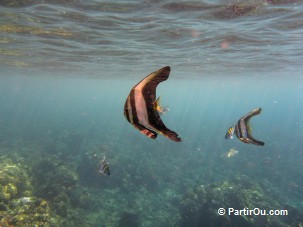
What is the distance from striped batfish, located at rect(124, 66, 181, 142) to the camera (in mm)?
1584

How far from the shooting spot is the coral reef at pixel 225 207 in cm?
1462

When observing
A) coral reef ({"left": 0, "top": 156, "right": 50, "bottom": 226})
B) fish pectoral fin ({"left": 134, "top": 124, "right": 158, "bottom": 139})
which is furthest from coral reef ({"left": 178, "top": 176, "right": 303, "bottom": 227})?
fish pectoral fin ({"left": 134, "top": 124, "right": 158, "bottom": 139})

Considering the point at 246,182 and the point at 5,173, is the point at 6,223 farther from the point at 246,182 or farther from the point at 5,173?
the point at 246,182

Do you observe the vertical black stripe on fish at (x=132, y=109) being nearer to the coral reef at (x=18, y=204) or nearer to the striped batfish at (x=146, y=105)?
the striped batfish at (x=146, y=105)

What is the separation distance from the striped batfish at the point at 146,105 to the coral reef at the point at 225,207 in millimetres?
15014

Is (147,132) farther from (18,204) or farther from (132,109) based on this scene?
(18,204)

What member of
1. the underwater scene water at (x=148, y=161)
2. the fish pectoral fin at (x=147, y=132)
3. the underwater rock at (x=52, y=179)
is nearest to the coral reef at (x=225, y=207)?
the underwater scene water at (x=148, y=161)

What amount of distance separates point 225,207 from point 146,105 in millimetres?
15819

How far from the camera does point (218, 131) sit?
156 ft

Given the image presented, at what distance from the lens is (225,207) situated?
15.4m

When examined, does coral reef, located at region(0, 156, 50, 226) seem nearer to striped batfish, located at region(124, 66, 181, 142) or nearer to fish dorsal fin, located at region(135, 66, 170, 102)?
striped batfish, located at region(124, 66, 181, 142)

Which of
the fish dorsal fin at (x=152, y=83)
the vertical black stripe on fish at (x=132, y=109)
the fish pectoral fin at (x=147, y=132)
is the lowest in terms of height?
the fish pectoral fin at (x=147, y=132)

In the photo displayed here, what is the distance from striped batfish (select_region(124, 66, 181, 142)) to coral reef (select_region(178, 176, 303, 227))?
15014 mm

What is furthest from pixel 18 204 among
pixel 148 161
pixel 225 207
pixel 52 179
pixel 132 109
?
pixel 148 161
